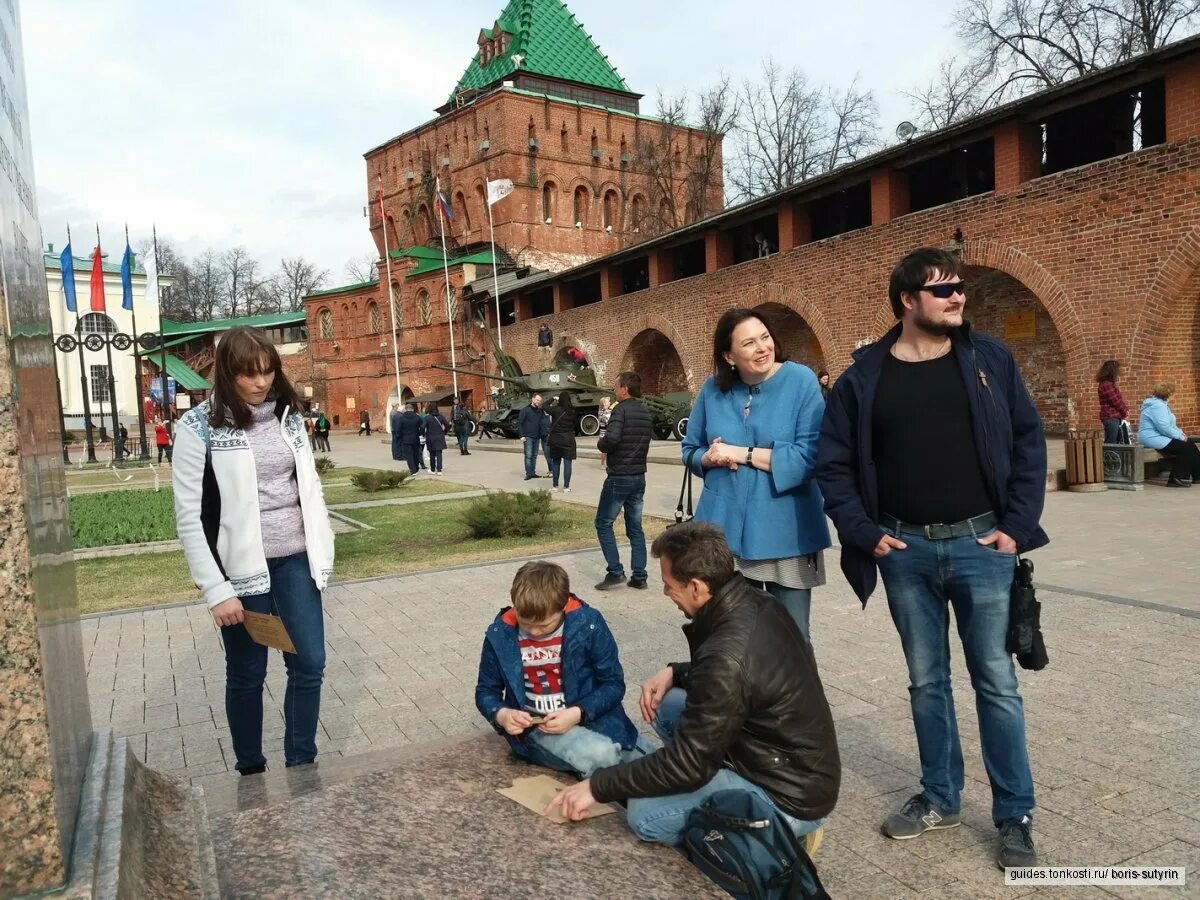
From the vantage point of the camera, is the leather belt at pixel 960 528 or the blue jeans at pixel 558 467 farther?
the blue jeans at pixel 558 467

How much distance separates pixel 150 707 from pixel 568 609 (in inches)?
121

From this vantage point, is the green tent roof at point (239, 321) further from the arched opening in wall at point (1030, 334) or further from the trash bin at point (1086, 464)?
the trash bin at point (1086, 464)

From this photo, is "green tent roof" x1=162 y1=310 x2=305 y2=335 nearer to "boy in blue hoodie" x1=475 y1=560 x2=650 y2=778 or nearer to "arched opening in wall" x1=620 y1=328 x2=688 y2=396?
"arched opening in wall" x1=620 y1=328 x2=688 y2=396

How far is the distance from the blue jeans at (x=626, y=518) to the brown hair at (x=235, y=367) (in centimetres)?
459

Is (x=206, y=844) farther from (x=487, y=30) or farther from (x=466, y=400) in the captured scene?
(x=487, y=30)

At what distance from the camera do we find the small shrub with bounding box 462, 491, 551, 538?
10484 millimetres

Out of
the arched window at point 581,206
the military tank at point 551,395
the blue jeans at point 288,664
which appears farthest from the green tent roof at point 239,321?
the blue jeans at point 288,664

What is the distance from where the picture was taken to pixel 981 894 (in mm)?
2729

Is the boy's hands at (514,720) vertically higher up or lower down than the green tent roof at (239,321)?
lower down

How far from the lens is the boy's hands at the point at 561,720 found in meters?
2.98

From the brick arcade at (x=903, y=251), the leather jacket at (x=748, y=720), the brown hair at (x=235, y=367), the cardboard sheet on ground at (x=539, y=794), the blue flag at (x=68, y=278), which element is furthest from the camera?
the blue flag at (x=68, y=278)

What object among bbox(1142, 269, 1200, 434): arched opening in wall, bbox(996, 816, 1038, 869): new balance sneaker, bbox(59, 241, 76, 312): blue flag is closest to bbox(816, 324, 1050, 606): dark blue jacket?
bbox(996, 816, 1038, 869): new balance sneaker

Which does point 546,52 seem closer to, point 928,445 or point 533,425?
point 533,425

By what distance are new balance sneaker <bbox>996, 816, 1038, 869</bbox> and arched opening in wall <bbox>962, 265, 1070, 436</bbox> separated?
18.4 m
